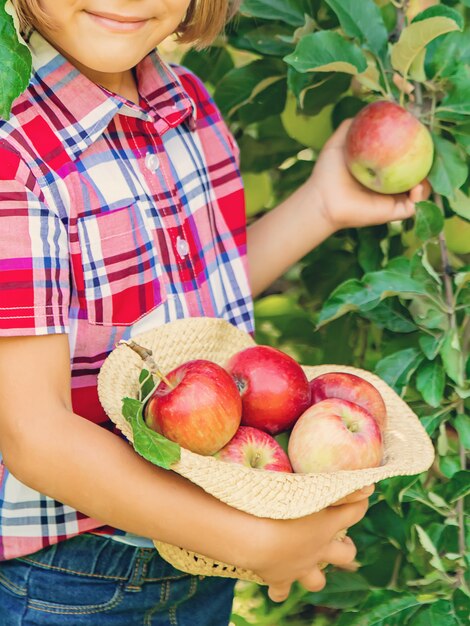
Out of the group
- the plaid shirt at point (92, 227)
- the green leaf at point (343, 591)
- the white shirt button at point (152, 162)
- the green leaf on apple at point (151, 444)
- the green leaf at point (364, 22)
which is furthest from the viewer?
the green leaf at point (343, 591)

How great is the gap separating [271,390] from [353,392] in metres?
0.12

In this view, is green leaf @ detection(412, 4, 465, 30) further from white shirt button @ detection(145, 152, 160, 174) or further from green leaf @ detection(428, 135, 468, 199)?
white shirt button @ detection(145, 152, 160, 174)

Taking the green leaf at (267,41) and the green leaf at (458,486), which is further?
the green leaf at (267,41)

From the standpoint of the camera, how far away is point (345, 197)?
1661 millimetres

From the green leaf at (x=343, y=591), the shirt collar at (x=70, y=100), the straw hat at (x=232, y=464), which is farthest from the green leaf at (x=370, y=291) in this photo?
the green leaf at (x=343, y=591)

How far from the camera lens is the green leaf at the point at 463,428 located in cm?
154

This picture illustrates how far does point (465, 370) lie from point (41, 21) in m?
0.83

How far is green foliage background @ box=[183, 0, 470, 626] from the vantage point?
1.50 meters

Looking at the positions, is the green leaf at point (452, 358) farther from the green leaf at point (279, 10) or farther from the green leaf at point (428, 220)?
the green leaf at point (279, 10)

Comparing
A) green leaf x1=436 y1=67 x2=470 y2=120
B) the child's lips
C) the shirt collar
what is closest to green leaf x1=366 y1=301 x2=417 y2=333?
green leaf x1=436 y1=67 x2=470 y2=120

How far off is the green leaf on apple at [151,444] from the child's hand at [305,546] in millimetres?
159

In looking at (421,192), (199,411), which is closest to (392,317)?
(421,192)

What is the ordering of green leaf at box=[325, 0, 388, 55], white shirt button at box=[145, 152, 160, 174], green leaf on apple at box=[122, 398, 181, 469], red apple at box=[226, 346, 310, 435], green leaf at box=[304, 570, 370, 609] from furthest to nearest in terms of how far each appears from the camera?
green leaf at box=[304, 570, 370, 609] < green leaf at box=[325, 0, 388, 55] < white shirt button at box=[145, 152, 160, 174] < red apple at box=[226, 346, 310, 435] < green leaf on apple at box=[122, 398, 181, 469]

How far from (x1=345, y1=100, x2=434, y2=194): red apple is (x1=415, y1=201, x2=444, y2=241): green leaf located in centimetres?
9
